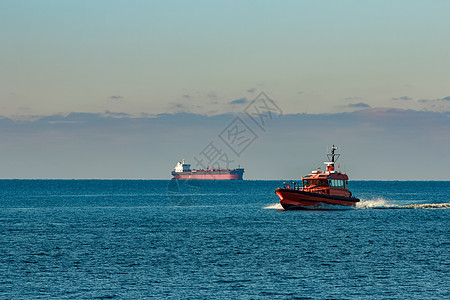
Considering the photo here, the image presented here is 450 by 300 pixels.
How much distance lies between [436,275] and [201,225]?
39852mm

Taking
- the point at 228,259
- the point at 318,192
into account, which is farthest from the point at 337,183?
the point at 228,259

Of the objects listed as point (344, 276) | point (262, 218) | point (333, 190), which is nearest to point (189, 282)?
point (344, 276)

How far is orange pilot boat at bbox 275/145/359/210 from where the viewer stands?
303 ft

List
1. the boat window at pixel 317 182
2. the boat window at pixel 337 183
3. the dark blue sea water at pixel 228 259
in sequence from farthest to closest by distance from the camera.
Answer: the boat window at pixel 337 183 → the boat window at pixel 317 182 → the dark blue sea water at pixel 228 259

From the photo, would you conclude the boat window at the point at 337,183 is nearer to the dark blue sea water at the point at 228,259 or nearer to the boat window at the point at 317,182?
the boat window at the point at 317,182

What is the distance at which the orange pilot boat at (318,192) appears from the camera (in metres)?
92.5

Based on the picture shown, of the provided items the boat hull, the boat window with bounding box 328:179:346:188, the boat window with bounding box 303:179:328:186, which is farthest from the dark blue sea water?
the boat window with bounding box 328:179:346:188

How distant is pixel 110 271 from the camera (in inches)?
1687

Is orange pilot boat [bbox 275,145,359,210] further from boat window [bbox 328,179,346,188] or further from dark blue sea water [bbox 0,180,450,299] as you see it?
dark blue sea water [bbox 0,180,450,299]

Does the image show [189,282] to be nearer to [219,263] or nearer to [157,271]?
[157,271]

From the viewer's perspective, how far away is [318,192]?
94.1 m

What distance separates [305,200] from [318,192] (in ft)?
8.64

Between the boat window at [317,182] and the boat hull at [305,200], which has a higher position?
the boat window at [317,182]

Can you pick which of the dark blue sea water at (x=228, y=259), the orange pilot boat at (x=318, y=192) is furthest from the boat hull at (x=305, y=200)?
the dark blue sea water at (x=228, y=259)
